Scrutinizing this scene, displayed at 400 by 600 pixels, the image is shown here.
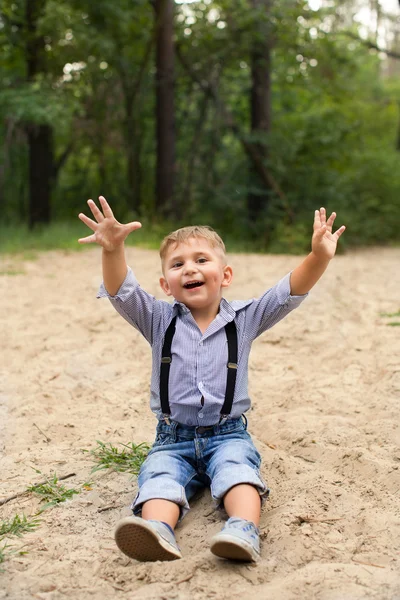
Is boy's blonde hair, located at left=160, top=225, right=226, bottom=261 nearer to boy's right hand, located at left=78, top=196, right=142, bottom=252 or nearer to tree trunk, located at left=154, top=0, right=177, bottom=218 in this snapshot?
boy's right hand, located at left=78, top=196, right=142, bottom=252

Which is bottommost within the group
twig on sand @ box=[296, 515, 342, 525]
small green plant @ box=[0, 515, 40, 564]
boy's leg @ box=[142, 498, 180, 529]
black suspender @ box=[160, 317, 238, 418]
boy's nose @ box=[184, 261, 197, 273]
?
small green plant @ box=[0, 515, 40, 564]

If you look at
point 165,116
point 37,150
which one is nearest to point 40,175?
point 37,150

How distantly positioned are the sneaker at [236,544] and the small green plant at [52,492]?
2.53 feet

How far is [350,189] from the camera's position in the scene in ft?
37.6

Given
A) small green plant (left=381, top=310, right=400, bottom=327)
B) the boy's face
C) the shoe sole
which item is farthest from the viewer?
small green plant (left=381, top=310, right=400, bottom=327)

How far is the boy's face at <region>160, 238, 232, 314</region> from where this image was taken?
2666mm

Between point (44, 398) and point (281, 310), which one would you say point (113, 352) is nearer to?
point (44, 398)

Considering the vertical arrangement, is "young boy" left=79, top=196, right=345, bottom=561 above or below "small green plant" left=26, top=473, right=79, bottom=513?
above

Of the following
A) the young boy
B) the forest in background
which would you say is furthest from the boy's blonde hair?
the forest in background

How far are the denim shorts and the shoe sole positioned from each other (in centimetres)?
31

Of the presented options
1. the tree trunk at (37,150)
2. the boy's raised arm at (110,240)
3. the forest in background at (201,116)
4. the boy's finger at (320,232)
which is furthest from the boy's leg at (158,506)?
the tree trunk at (37,150)

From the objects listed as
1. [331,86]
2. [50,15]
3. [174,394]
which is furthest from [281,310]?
[331,86]

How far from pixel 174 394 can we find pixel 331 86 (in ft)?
31.2

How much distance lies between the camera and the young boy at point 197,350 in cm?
248
